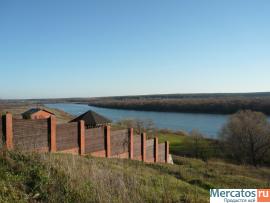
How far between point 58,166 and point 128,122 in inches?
1617

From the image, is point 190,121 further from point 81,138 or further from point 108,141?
point 81,138

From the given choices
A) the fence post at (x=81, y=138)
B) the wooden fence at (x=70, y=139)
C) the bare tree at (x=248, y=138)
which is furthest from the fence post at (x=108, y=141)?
the bare tree at (x=248, y=138)

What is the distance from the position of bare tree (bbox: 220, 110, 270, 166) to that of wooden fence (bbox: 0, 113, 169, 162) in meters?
19.4

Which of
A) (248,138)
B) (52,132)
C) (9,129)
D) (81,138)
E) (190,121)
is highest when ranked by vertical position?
(9,129)

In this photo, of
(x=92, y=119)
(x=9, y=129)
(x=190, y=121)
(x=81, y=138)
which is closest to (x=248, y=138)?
(x=92, y=119)

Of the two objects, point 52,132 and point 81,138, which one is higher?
point 52,132

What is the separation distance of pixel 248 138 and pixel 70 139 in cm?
2747

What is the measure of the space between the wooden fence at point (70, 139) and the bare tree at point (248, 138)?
19430 millimetres

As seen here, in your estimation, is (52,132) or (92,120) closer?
(52,132)

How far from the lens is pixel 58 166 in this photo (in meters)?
5.83

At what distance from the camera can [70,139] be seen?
545 inches

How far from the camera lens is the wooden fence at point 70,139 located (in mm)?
11242

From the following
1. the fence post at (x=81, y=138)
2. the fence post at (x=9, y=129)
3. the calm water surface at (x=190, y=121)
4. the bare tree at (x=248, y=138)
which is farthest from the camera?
the calm water surface at (x=190, y=121)

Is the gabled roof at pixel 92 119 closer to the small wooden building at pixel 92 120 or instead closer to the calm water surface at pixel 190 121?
the small wooden building at pixel 92 120
